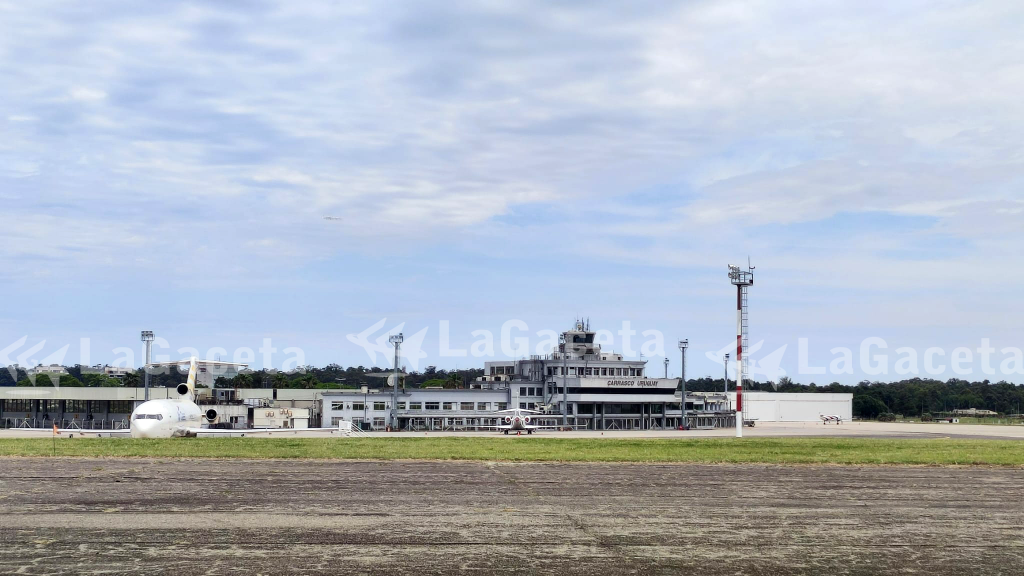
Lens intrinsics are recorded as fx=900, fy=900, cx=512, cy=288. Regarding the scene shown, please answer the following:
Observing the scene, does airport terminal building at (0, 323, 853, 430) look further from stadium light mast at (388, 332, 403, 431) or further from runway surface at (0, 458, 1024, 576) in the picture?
runway surface at (0, 458, 1024, 576)

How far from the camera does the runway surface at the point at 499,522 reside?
16.5 meters

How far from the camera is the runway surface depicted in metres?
16.5

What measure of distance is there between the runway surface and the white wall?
4378 inches

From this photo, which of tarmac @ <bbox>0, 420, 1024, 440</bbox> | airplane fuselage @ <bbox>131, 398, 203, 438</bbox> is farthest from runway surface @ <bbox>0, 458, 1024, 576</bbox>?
tarmac @ <bbox>0, 420, 1024, 440</bbox>

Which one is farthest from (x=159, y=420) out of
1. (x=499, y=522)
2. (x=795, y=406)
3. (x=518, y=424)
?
(x=795, y=406)

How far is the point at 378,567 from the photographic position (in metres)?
15.8

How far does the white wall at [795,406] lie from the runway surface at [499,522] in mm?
111197

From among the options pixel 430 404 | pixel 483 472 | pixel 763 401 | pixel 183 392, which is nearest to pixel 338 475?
pixel 483 472

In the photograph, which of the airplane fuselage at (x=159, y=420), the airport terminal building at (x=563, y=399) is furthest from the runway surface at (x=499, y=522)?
the airport terminal building at (x=563, y=399)

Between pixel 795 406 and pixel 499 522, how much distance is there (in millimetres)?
130006

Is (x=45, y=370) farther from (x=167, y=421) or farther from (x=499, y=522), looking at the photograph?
(x=499, y=522)

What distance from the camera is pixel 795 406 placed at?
14212 centimetres

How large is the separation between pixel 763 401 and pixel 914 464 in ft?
350

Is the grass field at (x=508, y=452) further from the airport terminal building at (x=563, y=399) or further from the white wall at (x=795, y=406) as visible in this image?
the white wall at (x=795, y=406)
